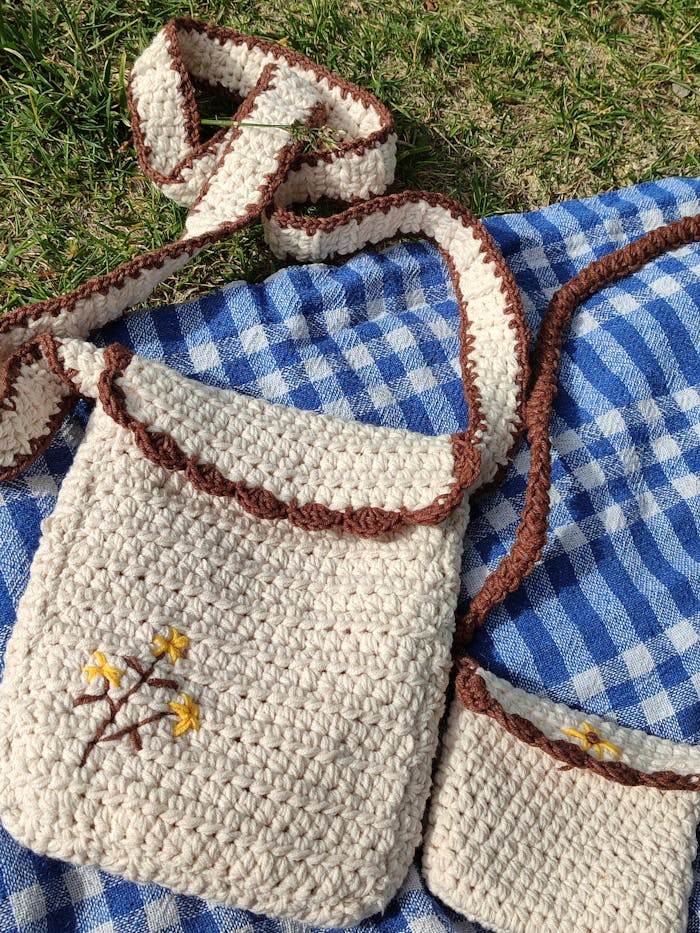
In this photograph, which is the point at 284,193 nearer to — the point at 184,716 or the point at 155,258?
the point at 155,258

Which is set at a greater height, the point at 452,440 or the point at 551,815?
the point at 452,440

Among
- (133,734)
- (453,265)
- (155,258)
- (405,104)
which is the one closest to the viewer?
(133,734)

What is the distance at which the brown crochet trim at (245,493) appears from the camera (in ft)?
4.05

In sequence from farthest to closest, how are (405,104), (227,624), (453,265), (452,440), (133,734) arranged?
(405,104), (453,265), (452,440), (227,624), (133,734)

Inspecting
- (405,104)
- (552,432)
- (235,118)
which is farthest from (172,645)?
(405,104)

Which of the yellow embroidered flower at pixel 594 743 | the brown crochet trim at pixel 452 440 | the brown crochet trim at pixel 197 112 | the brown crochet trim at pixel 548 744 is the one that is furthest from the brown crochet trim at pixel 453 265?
the yellow embroidered flower at pixel 594 743

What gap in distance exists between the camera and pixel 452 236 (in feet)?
5.23

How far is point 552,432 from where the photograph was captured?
150 cm

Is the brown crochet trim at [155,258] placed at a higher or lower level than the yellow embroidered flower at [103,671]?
higher

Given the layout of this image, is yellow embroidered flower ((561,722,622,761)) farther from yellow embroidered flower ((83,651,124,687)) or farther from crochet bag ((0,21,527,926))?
yellow embroidered flower ((83,651,124,687))

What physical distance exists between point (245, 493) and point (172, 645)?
9.8 inches

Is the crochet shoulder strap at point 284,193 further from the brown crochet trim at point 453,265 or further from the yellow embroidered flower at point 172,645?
the yellow embroidered flower at point 172,645

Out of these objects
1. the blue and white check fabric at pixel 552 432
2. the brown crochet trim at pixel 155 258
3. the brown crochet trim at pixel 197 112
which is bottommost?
the blue and white check fabric at pixel 552 432

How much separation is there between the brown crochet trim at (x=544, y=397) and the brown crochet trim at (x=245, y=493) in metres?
0.19
